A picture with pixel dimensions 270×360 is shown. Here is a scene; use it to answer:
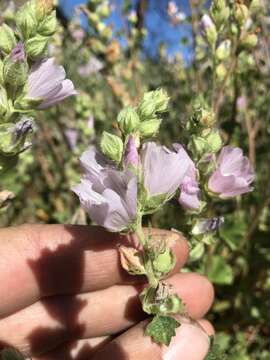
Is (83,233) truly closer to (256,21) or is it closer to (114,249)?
(114,249)

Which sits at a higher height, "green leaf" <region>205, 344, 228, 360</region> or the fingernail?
the fingernail

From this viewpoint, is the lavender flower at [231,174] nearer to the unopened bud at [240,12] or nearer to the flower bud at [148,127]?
the flower bud at [148,127]

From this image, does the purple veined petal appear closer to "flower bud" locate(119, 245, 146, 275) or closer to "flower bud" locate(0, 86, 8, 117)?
"flower bud" locate(119, 245, 146, 275)

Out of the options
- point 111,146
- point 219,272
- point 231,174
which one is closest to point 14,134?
point 111,146

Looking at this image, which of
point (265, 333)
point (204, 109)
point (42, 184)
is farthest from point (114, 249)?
point (42, 184)

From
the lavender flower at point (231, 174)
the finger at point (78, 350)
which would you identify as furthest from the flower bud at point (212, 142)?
the finger at point (78, 350)

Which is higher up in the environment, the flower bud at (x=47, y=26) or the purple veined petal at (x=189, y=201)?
the flower bud at (x=47, y=26)

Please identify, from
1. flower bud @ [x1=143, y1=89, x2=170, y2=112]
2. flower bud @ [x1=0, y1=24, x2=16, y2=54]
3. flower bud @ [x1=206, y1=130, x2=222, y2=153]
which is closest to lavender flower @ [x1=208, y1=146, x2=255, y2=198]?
flower bud @ [x1=206, y1=130, x2=222, y2=153]
